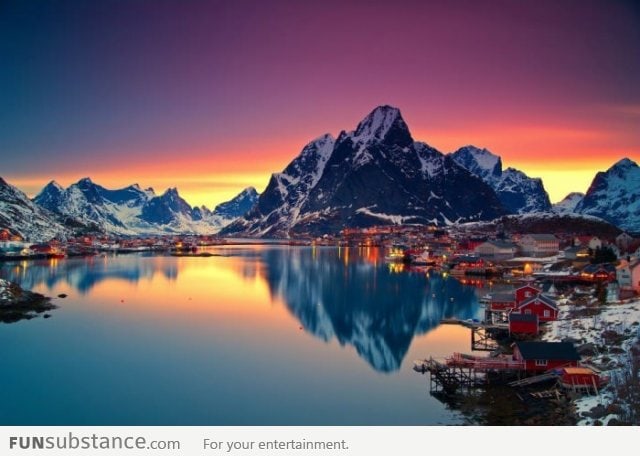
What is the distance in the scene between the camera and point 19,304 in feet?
51.8

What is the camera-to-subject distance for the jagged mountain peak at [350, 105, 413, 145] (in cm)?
11019

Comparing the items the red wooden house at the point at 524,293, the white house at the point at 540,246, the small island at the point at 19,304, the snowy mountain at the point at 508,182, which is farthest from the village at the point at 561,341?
the snowy mountain at the point at 508,182

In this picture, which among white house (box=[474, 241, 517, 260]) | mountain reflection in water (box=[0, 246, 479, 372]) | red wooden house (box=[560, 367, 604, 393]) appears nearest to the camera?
red wooden house (box=[560, 367, 604, 393])

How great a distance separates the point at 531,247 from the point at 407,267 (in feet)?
22.0

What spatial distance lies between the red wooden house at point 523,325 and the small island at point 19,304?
34.1ft

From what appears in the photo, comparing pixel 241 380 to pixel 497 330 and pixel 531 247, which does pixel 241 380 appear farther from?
pixel 531 247

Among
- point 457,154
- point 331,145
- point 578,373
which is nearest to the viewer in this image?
point 578,373

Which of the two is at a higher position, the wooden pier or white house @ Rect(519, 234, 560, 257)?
white house @ Rect(519, 234, 560, 257)

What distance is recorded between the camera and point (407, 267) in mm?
33188

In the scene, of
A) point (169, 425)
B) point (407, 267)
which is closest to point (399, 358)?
point (169, 425)

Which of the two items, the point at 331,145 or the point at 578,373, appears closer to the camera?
the point at 578,373

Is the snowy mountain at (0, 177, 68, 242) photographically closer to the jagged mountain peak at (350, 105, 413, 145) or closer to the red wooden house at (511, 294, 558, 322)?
the red wooden house at (511, 294, 558, 322)

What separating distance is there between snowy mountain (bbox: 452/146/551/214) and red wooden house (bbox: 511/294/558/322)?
115221 mm

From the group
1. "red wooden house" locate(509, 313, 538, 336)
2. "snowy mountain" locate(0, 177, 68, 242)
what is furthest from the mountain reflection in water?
"snowy mountain" locate(0, 177, 68, 242)
